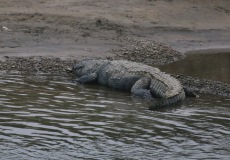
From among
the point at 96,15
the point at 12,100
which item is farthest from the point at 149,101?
the point at 96,15

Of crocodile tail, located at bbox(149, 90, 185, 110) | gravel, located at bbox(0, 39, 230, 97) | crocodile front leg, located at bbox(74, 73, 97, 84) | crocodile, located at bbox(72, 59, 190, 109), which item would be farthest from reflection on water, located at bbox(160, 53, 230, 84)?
crocodile tail, located at bbox(149, 90, 185, 110)

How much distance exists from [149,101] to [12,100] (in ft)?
7.74

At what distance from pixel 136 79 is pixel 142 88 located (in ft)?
1.52

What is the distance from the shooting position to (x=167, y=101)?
10492 mm

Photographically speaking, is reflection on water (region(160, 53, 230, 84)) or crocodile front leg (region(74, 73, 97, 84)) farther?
reflection on water (region(160, 53, 230, 84))

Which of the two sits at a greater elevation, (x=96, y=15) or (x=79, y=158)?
(x=96, y=15)

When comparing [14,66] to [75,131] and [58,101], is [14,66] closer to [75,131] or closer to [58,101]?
[58,101]

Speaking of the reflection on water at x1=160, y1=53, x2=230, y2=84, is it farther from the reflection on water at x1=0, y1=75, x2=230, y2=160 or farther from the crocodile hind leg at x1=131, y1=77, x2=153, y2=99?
the reflection on water at x1=0, y1=75, x2=230, y2=160

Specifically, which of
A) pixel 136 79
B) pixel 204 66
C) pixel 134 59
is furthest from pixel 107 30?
pixel 136 79

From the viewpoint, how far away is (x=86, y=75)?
12.5 meters

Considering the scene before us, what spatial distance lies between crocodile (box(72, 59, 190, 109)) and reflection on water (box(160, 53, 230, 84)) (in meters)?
1.90

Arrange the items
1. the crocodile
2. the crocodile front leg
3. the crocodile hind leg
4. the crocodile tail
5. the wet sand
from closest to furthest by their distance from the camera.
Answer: the crocodile tail < the crocodile < the crocodile hind leg < the crocodile front leg < the wet sand

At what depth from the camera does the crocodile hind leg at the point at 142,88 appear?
11.2 meters

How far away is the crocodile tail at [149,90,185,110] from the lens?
1017cm
